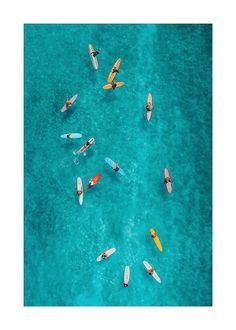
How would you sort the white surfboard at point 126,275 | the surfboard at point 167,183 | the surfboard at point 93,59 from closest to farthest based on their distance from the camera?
the white surfboard at point 126,275 < the surfboard at point 167,183 < the surfboard at point 93,59

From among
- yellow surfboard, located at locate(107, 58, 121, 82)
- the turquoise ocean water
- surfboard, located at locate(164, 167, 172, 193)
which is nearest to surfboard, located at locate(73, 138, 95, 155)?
the turquoise ocean water

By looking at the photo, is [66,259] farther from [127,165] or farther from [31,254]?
[127,165]

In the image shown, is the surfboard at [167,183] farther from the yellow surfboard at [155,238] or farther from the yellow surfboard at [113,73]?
the yellow surfboard at [113,73]

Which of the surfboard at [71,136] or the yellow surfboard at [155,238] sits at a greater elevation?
the surfboard at [71,136]

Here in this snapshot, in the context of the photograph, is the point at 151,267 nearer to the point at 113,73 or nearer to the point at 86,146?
the point at 86,146

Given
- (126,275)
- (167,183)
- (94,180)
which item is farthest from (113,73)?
(126,275)

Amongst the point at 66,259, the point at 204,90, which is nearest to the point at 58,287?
the point at 66,259

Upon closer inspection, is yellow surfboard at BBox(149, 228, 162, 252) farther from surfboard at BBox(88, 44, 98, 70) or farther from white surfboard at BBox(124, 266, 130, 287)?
surfboard at BBox(88, 44, 98, 70)

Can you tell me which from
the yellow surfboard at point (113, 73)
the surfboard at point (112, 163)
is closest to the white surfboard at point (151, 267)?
the surfboard at point (112, 163)
